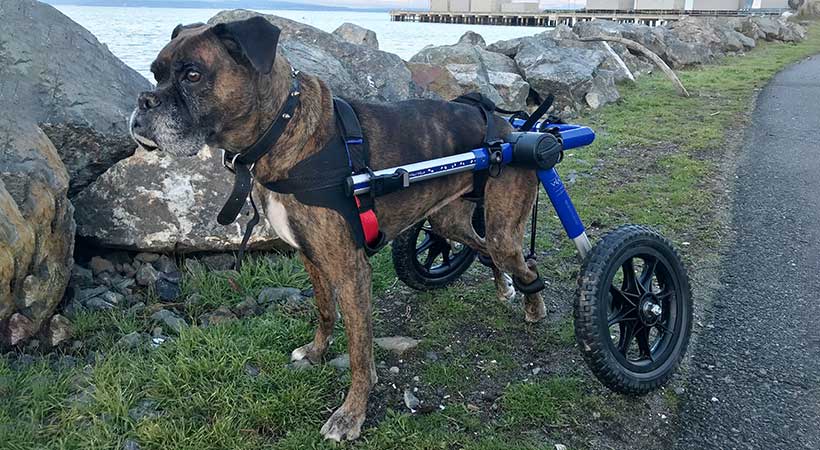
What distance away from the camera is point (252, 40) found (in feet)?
9.16

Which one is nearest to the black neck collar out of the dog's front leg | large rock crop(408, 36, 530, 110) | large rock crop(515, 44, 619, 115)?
the dog's front leg

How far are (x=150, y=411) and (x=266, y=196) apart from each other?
1.31 m

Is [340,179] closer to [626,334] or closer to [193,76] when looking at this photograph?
[193,76]

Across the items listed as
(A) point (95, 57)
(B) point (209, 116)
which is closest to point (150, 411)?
(B) point (209, 116)

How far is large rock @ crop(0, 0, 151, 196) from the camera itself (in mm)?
4523

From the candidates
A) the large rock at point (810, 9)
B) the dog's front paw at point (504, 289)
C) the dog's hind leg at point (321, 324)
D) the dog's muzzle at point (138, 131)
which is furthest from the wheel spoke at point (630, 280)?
the large rock at point (810, 9)

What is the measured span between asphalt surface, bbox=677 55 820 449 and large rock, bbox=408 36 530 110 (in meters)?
4.29

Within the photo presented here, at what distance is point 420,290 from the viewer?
4.89 metres

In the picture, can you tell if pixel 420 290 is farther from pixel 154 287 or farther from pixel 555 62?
pixel 555 62

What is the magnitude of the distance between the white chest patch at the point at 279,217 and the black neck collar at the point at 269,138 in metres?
0.24

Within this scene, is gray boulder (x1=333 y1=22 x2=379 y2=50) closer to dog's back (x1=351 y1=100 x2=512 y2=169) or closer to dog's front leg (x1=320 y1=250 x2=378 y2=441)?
dog's back (x1=351 y1=100 x2=512 y2=169)

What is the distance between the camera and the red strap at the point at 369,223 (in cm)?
318

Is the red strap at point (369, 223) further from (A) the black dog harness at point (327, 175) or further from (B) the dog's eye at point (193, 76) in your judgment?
(B) the dog's eye at point (193, 76)

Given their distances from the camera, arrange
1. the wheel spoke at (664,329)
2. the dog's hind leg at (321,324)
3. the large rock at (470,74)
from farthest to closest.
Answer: the large rock at (470,74) < the dog's hind leg at (321,324) < the wheel spoke at (664,329)
